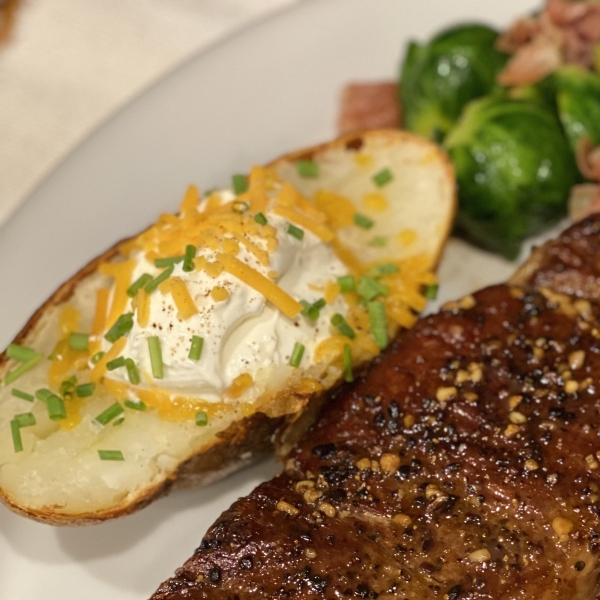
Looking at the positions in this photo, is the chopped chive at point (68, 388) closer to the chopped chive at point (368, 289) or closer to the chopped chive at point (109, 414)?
the chopped chive at point (109, 414)

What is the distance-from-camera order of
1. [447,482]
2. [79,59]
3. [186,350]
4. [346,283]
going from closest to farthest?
[447,482], [186,350], [346,283], [79,59]

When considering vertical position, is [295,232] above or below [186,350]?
above

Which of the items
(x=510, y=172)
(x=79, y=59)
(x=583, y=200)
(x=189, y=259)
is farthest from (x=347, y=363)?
(x=79, y=59)

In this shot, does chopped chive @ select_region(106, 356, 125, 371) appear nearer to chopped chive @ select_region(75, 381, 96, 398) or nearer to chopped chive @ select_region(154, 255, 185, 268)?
chopped chive @ select_region(75, 381, 96, 398)

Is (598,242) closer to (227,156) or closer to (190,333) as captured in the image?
(190,333)

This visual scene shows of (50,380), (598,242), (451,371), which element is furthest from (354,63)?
(50,380)

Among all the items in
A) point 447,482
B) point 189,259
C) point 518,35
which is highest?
point 518,35

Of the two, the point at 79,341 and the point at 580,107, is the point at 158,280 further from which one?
the point at 580,107
